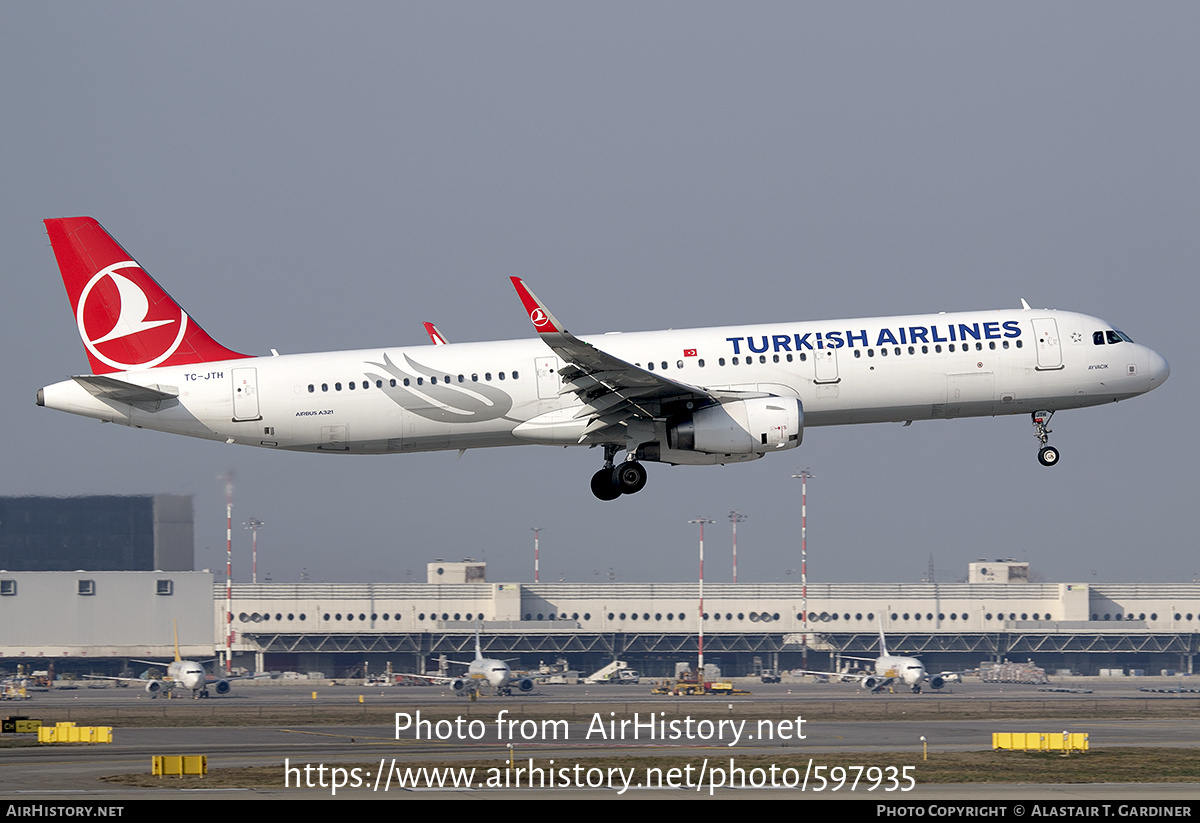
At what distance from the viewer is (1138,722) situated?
68062mm

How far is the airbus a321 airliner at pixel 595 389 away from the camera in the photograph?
154ft

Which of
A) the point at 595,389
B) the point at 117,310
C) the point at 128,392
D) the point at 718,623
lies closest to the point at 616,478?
the point at 595,389

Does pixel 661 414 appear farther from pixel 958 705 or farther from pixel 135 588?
pixel 135 588

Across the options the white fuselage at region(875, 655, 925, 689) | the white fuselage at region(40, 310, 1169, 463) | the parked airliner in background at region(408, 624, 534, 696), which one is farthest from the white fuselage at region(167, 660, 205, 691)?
the white fuselage at region(40, 310, 1169, 463)

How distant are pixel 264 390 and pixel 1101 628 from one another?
124001mm

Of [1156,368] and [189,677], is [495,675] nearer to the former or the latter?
[189,677]

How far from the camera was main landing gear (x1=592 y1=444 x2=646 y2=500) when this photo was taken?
48562 mm

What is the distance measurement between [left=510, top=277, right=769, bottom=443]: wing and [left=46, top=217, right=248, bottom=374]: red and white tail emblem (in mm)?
11961

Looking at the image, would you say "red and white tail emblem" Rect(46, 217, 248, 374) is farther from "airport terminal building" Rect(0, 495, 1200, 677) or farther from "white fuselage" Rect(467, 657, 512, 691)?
"airport terminal building" Rect(0, 495, 1200, 677)

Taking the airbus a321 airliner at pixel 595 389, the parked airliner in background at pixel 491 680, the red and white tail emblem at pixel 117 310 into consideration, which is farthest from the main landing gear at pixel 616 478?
the parked airliner in background at pixel 491 680

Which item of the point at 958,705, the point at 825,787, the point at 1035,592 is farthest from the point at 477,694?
the point at 1035,592

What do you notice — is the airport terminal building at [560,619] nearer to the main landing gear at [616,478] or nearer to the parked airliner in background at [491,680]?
the parked airliner in background at [491,680]

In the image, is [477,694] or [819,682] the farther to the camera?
[819,682]

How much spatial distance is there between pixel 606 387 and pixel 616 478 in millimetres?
4180
